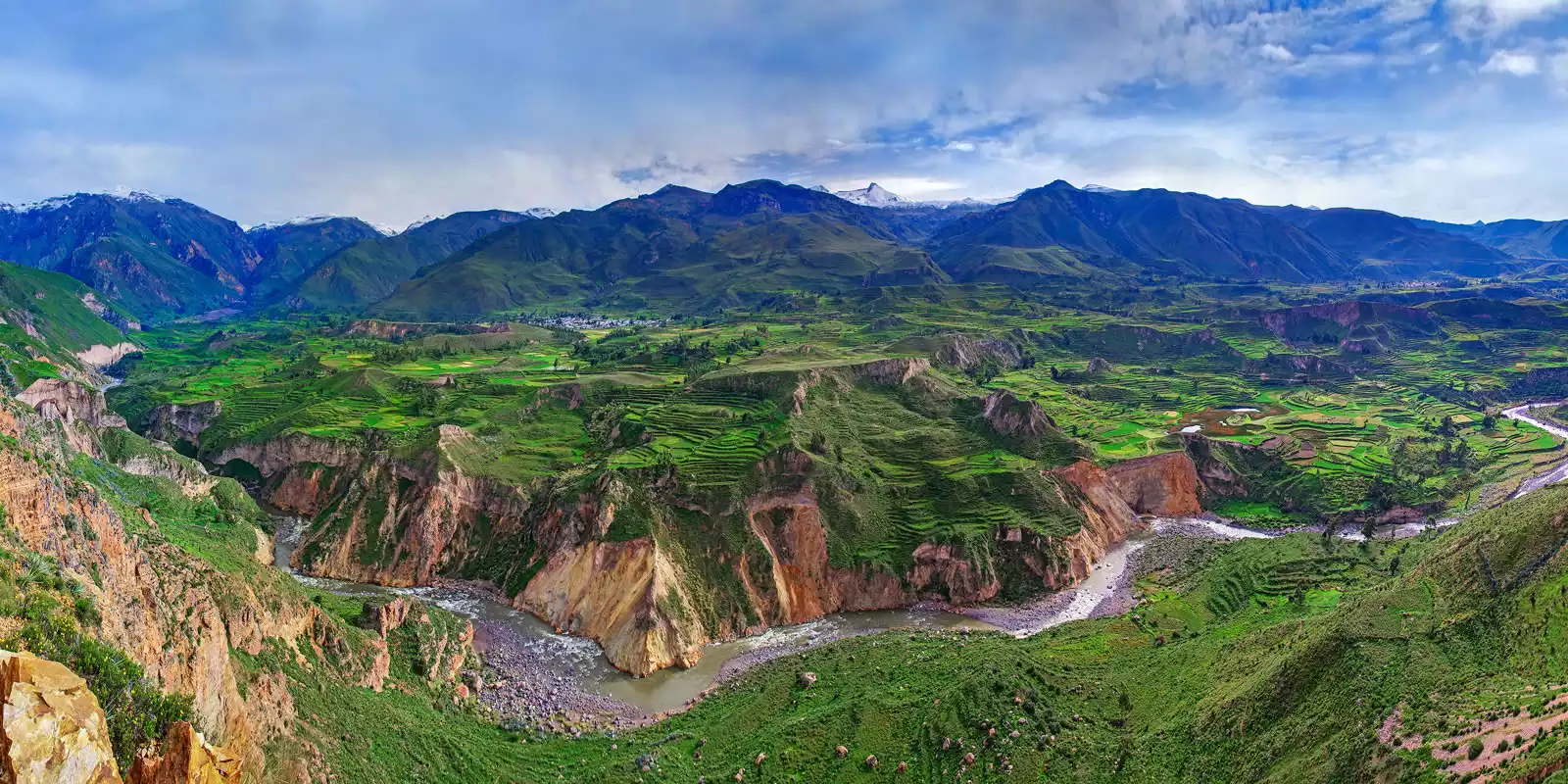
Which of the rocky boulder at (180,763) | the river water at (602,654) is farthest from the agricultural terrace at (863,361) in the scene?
the rocky boulder at (180,763)

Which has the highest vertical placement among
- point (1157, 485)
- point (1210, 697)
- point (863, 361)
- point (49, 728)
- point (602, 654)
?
point (863, 361)

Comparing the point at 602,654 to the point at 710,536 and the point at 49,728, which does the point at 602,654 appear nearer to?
the point at 710,536

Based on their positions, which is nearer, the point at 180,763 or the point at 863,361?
the point at 180,763

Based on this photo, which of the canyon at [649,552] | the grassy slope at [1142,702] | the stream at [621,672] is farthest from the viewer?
the canyon at [649,552]

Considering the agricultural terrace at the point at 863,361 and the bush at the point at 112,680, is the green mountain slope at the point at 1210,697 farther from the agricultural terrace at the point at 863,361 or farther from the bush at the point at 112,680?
the agricultural terrace at the point at 863,361

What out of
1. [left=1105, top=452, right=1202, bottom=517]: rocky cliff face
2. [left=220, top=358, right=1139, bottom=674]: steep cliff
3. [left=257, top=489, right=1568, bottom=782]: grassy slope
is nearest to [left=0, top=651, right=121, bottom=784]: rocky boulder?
[left=257, top=489, right=1568, bottom=782]: grassy slope

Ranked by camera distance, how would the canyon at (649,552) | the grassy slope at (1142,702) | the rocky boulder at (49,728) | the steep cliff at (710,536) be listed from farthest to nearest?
1. the steep cliff at (710,536)
2. the canyon at (649,552)
3. the grassy slope at (1142,702)
4. the rocky boulder at (49,728)

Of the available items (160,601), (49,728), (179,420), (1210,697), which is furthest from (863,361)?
(49,728)
